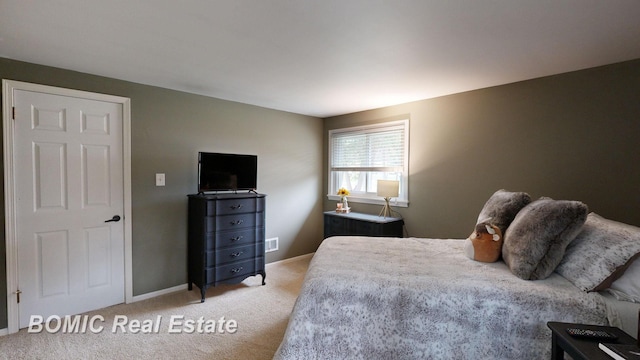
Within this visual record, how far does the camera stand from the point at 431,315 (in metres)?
1.52

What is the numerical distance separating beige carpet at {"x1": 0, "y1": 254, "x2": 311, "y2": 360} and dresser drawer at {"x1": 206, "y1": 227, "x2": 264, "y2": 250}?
1.88ft

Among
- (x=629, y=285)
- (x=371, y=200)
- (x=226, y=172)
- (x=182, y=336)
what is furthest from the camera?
(x=371, y=200)

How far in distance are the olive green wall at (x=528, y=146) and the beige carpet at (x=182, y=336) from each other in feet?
6.86

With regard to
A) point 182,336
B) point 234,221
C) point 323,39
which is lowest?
point 182,336

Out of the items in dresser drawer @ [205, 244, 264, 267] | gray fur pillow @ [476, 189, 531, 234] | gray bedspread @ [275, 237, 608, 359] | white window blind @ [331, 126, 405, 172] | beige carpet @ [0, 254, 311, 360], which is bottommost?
beige carpet @ [0, 254, 311, 360]

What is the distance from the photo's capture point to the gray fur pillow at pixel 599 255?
1445 millimetres

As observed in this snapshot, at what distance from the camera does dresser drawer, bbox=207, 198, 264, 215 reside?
3.05 m

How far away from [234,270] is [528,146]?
3348 millimetres

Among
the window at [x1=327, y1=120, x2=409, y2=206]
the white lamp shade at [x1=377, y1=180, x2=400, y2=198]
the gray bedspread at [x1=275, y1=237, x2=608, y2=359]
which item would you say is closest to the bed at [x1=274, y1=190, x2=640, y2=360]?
the gray bedspread at [x1=275, y1=237, x2=608, y2=359]

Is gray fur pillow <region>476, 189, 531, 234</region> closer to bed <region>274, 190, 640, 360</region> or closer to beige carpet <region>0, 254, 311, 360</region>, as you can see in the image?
bed <region>274, 190, 640, 360</region>

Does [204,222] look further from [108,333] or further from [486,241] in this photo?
[486,241]

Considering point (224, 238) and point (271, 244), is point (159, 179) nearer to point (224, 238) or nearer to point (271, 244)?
point (224, 238)

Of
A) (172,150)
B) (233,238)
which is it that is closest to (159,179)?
(172,150)

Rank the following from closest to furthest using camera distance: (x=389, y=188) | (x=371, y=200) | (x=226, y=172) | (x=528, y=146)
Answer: (x=528, y=146) < (x=226, y=172) < (x=389, y=188) < (x=371, y=200)
